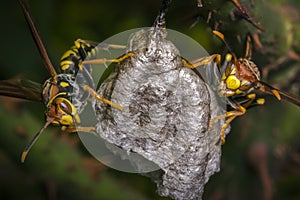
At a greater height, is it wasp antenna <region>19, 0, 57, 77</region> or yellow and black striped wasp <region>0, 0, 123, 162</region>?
wasp antenna <region>19, 0, 57, 77</region>

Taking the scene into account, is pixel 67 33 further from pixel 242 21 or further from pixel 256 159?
pixel 242 21

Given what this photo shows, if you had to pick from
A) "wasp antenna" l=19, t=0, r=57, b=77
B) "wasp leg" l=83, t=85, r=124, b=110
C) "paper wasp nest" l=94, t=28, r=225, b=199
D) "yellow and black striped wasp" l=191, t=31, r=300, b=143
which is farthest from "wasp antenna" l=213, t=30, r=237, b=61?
"wasp antenna" l=19, t=0, r=57, b=77

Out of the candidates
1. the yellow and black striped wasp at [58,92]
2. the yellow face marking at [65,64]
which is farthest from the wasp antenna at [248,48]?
the yellow face marking at [65,64]

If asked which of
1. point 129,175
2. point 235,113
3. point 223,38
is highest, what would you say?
point 223,38

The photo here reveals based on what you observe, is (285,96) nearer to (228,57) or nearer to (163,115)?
(228,57)

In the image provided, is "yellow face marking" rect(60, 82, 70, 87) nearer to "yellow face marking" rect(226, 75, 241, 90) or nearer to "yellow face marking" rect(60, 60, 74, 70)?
"yellow face marking" rect(60, 60, 74, 70)

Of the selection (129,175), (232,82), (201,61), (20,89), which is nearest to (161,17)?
(201,61)
